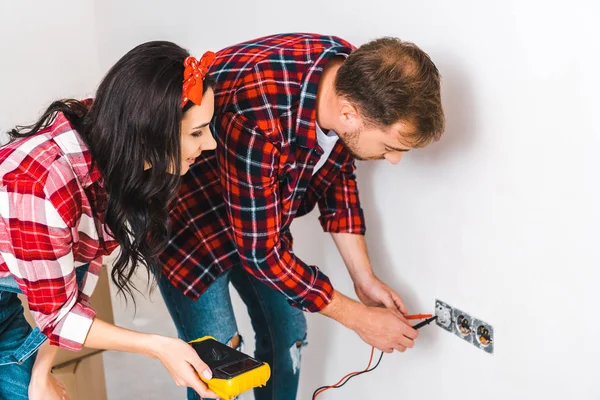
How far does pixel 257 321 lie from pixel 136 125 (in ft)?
2.41

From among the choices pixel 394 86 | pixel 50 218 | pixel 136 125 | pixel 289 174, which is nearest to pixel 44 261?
pixel 50 218

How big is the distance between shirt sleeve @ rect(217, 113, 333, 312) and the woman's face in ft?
0.28

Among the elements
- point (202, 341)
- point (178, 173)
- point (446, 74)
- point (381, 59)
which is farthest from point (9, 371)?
point (446, 74)

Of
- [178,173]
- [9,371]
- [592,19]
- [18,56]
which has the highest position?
[592,19]

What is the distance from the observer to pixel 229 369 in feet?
3.63

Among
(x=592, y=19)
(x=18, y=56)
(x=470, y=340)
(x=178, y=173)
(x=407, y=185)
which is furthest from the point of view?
(x=18, y=56)

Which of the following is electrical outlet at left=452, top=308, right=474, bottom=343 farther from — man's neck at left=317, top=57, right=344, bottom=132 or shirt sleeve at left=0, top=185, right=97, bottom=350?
shirt sleeve at left=0, top=185, right=97, bottom=350

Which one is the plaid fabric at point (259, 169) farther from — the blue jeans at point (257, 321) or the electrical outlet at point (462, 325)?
the electrical outlet at point (462, 325)

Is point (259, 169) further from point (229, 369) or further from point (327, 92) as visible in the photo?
point (229, 369)

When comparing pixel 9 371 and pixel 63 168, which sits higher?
pixel 63 168

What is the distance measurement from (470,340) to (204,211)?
2.10 feet

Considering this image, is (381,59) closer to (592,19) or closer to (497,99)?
(497,99)

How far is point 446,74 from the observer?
4.20 ft

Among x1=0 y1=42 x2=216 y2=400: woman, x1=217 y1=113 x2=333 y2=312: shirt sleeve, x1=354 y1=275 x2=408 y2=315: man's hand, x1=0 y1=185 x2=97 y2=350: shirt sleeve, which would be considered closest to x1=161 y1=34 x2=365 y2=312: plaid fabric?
x1=217 y1=113 x2=333 y2=312: shirt sleeve
